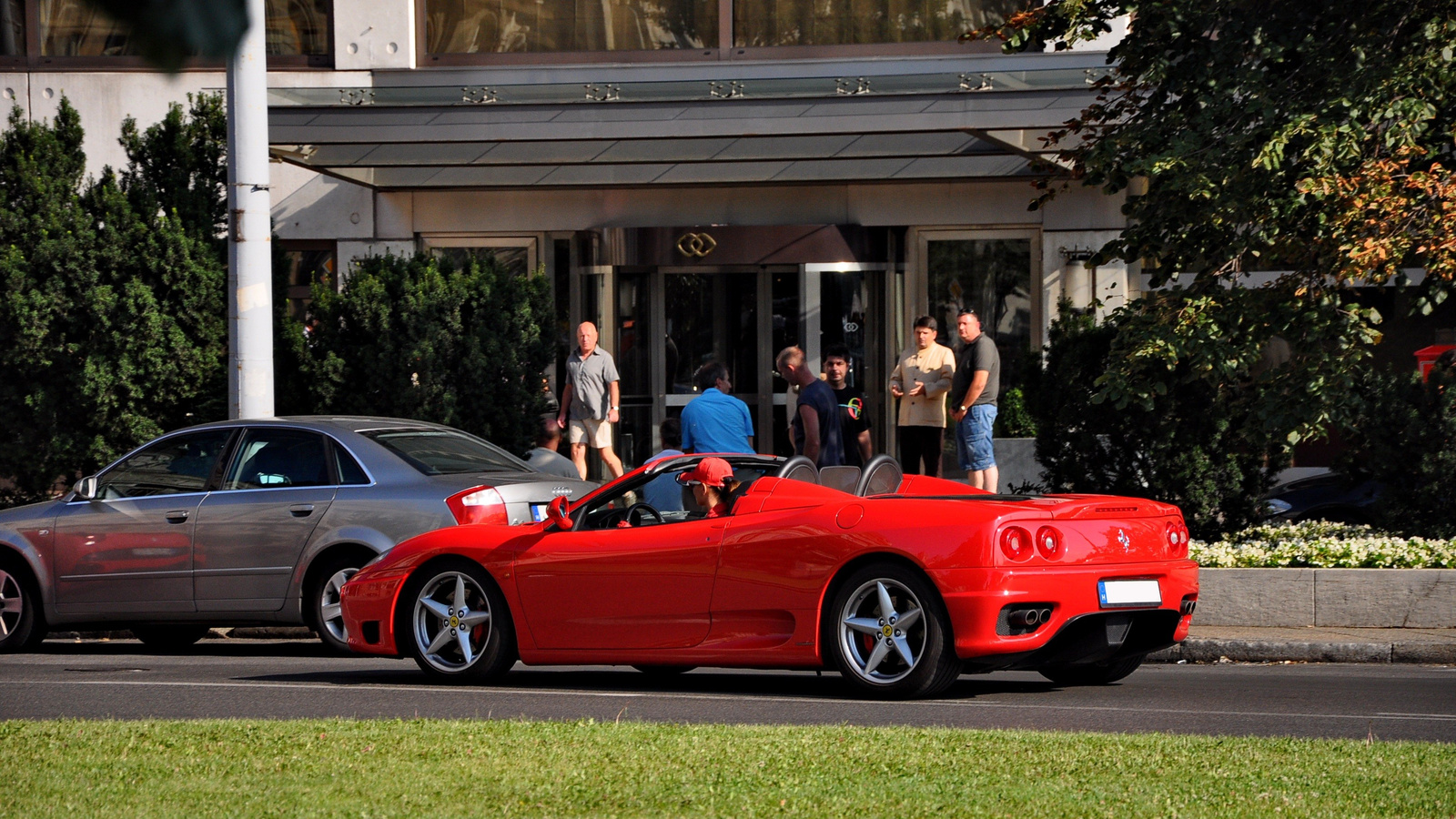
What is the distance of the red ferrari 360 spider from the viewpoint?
7.29 metres

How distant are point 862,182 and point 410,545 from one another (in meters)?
10.9

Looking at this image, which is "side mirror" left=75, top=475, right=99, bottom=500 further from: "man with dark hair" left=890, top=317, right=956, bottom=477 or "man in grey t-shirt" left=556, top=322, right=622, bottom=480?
"man with dark hair" left=890, top=317, right=956, bottom=477

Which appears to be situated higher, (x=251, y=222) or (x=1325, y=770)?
(x=251, y=222)

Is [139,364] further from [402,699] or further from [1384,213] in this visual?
[1384,213]

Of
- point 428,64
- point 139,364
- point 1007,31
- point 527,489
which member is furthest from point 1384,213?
point 428,64

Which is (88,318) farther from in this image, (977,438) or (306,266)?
(977,438)

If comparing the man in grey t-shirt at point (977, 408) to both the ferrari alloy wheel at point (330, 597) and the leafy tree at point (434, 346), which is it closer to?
the leafy tree at point (434, 346)

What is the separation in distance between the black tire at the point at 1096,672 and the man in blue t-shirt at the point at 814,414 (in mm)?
Answer: 4351

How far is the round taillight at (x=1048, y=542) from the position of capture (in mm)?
7312

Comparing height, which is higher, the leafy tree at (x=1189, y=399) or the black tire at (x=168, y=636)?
the leafy tree at (x=1189, y=399)

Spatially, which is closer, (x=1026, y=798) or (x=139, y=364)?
(x=1026, y=798)

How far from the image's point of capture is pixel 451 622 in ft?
28.4

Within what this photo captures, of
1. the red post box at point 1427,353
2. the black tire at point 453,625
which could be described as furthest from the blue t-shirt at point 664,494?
the red post box at point 1427,353

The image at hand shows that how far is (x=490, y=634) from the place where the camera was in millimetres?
8570
